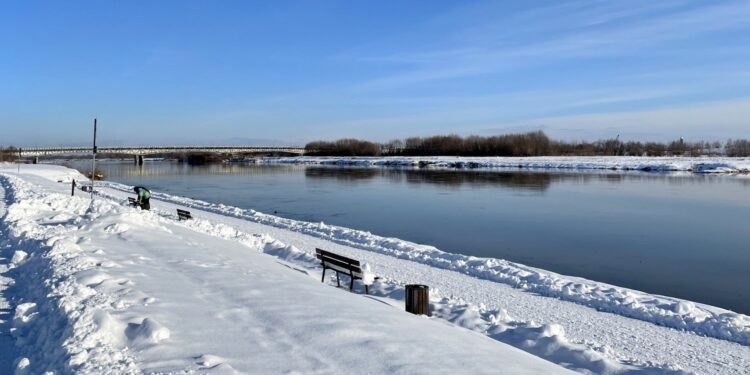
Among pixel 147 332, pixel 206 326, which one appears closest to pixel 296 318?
pixel 206 326

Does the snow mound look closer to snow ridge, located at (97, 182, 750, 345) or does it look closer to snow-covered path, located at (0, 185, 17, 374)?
snow-covered path, located at (0, 185, 17, 374)

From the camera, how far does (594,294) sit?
11.4 meters

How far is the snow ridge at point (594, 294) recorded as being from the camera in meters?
9.52

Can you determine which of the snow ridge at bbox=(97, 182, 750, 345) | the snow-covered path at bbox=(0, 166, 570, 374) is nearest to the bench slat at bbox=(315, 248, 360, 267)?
the snow-covered path at bbox=(0, 166, 570, 374)

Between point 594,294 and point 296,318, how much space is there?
22.6 ft

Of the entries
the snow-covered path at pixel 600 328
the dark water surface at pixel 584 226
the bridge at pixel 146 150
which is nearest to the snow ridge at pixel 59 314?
the snow-covered path at pixel 600 328

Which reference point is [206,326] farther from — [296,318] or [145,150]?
[145,150]

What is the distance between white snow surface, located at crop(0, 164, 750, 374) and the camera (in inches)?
236

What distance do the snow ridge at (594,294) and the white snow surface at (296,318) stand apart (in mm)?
35

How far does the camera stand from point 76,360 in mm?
5516

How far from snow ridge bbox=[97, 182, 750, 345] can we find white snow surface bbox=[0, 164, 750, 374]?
0.12 ft

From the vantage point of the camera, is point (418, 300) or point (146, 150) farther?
point (146, 150)

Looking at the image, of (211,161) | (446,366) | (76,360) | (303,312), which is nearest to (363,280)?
(303,312)

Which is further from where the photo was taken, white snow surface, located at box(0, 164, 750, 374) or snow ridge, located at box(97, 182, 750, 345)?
snow ridge, located at box(97, 182, 750, 345)
